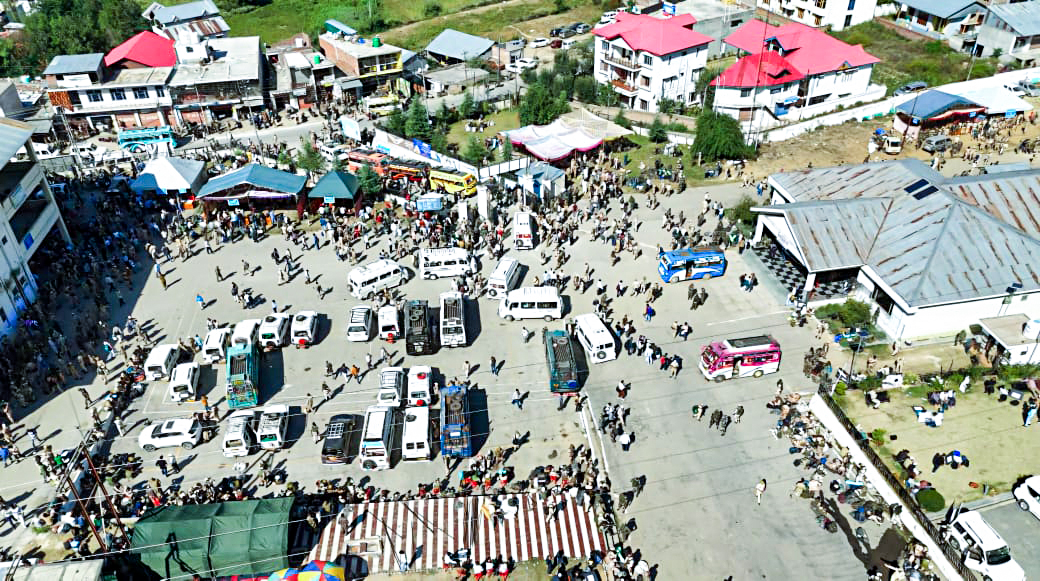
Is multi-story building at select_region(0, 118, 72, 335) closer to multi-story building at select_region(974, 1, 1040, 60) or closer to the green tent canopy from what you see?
the green tent canopy

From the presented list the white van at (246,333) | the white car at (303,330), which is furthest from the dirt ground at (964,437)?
the white van at (246,333)

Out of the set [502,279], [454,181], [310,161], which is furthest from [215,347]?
[310,161]

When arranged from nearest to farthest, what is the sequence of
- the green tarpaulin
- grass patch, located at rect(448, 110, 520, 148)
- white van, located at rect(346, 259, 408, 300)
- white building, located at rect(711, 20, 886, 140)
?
1. the green tarpaulin
2. white van, located at rect(346, 259, 408, 300)
3. white building, located at rect(711, 20, 886, 140)
4. grass patch, located at rect(448, 110, 520, 148)

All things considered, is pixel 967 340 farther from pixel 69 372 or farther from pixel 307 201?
pixel 69 372

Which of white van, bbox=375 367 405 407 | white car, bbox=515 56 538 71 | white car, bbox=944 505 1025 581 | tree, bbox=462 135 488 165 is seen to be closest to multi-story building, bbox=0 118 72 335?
white van, bbox=375 367 405 407

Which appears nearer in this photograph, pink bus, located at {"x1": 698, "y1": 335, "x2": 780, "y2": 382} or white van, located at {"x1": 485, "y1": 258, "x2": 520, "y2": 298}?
pink bus, located at {"x1": 698, "y1": 335, "x2": 780, "y2": 382}

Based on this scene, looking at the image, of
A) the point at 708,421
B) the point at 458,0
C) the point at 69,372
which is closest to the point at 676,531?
the point at 708,421

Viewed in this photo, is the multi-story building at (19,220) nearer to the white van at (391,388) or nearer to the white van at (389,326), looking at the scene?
the white van at (389,326)
